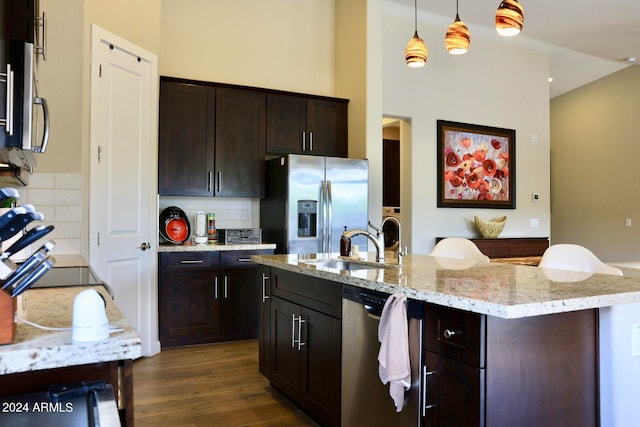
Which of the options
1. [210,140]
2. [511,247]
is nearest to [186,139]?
[210,140]

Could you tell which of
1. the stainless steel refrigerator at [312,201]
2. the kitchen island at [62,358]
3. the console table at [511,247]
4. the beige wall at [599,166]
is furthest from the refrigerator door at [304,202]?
the beige wall at [599,166]

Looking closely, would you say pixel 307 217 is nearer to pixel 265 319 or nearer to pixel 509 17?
pixel 265 319

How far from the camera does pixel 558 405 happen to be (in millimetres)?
1736

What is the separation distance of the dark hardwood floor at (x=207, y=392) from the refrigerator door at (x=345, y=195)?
140cm

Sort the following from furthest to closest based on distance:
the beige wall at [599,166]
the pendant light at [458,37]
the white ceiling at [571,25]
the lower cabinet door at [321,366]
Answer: the beige wall at [599,166], the white ceiling at [571,25], the pendant light at [458,37], the lower cabinet door at [321,366]

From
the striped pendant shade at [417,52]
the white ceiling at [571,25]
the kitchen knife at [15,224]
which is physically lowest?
the kitchen knife at [15,224]

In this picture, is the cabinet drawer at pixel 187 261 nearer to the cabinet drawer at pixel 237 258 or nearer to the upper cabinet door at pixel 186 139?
the cabinet drawer at pixel 237 258

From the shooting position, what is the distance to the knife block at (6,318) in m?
0.98

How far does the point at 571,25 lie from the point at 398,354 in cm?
582

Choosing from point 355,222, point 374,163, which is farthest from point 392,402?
point 374,163

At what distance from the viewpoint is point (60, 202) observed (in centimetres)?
343

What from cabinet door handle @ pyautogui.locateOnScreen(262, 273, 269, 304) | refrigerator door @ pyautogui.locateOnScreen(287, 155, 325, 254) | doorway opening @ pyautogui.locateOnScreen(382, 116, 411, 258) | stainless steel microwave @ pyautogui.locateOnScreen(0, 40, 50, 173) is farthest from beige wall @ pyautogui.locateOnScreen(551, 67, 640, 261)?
stainless steel microwave @ pyautogui.locateOnScreen(0, 40, 50, 173)

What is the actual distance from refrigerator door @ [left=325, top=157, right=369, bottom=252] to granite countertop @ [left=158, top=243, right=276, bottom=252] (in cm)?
62

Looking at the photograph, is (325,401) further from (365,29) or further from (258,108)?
(365,29)
